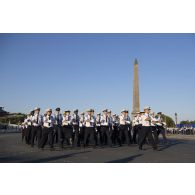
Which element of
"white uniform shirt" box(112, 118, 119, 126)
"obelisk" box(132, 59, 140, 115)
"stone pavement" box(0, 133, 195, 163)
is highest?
"obelisk" box(132, 59, 140, 115)

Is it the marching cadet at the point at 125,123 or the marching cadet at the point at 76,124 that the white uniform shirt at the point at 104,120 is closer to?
the marching cadet at the point at 125,123

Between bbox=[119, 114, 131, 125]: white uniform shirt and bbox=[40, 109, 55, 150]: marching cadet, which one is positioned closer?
bbox=[40, 109, 55, 150]: marching cadet

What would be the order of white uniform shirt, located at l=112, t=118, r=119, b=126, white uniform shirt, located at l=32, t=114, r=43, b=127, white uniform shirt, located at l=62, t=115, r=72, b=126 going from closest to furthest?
white uniform shirt, located at l=62, t=115, r=72, b=126 < white uniform shirt, located at l=32, t=114, r=43, b=127 < white uniform shirt, located at l=112, t=118, r=119, b=126

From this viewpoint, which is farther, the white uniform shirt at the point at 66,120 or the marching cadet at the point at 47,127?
the white uniform shirt at the point at 66,120

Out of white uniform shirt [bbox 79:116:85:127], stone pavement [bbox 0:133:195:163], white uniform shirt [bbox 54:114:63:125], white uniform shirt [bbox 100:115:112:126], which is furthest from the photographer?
white uniform shirt [bbox 79:116:85:127]

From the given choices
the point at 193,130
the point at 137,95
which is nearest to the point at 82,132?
the point at 137,95

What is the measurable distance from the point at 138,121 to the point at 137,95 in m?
14.6

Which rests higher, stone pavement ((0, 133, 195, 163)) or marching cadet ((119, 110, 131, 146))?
marching cadet ((119, 110, 131, 146))

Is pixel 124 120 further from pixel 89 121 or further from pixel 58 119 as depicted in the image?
pixel 58 119

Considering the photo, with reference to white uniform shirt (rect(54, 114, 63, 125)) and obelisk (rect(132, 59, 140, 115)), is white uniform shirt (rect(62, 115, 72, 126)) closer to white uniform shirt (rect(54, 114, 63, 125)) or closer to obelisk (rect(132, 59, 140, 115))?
white uniform shirt (rect(54, 114, 63, 125))

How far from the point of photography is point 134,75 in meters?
31.2

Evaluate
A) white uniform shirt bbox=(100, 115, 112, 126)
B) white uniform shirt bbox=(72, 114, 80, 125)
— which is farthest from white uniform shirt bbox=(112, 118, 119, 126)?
white uniform shirt bbox=(72, 114, 80, 125)

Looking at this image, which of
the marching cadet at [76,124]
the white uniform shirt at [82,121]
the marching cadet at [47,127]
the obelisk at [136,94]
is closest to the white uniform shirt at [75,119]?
the marching cadet at [76,124]

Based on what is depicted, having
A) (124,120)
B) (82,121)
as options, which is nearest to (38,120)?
(82,121)
